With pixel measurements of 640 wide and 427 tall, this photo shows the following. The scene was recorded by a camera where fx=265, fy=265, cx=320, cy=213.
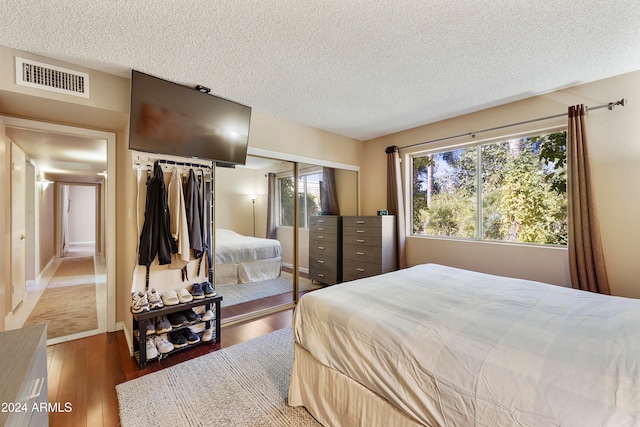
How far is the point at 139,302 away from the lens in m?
2.29

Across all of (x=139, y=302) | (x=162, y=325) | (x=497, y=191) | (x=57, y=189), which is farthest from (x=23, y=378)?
(x=57, y=189)

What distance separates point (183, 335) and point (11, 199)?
241 centimetres

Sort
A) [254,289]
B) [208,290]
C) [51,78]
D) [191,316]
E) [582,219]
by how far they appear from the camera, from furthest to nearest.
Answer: [254,289] < [208,290] < [191,316] < [582,219] < [51,78]

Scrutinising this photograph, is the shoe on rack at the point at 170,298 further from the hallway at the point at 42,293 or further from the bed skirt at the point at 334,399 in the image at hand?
the bed skirt at the point at 334,399

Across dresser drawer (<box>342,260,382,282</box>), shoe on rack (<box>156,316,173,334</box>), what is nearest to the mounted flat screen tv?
shoe on rack (<box>156,316,173,334</box>)

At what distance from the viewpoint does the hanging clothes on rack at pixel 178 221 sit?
8.46ft

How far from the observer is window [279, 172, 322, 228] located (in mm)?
3867

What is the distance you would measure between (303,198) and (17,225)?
139 inches

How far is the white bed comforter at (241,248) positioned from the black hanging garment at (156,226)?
0.65 metres

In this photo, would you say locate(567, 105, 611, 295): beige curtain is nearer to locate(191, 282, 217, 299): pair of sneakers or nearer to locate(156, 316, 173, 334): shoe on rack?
locate(191, 282, 217, 299): pair of sneakers

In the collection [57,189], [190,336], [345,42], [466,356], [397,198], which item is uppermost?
[345,42]

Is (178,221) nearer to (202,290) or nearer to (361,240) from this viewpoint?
(202,290)

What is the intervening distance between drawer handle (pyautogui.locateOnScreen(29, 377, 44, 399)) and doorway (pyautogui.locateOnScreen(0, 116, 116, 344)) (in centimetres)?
208

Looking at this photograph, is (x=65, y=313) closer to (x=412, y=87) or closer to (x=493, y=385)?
(x=493, y=385)
